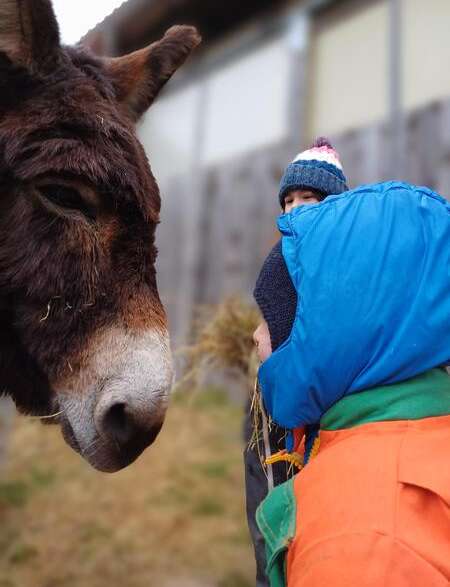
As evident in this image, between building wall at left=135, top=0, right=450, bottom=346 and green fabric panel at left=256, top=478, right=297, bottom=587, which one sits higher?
green fabric panel at left=256, top=478, right=297, bottom=587

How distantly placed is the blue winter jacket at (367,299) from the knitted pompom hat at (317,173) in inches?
24.4

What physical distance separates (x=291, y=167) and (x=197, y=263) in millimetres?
4973

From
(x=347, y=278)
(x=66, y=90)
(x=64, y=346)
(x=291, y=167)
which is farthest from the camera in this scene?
(x=291, y=167)

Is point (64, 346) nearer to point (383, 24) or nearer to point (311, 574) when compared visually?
point (311, 574)

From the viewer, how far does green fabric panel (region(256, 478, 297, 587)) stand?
110 cm

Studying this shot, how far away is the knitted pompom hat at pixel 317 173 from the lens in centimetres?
185

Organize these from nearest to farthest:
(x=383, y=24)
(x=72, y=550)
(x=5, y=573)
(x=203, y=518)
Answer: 1. (x=5, y=573)
2. (x=72, y=550)
3. (x=203, y=518)
4. (x=383, y=24)

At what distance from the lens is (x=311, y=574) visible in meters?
0.96

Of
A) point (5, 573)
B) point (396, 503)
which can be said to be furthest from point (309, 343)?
point (5, 573)

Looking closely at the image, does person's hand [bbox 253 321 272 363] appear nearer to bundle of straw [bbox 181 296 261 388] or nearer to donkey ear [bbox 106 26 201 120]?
bundle of straw [bbox 181 296 261 388]

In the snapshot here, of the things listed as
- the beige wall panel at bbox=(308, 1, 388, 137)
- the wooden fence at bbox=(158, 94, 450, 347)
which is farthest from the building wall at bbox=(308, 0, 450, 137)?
the wooden fence at bbox=(158, 94, 450, 347)

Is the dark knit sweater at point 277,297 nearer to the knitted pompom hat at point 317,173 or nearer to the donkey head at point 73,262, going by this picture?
the donkey head at point 73,262

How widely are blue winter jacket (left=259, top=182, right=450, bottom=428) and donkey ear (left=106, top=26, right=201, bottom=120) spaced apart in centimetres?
131

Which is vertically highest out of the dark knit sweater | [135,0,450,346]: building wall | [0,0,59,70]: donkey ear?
[0,0,59,70]: donkey ear
